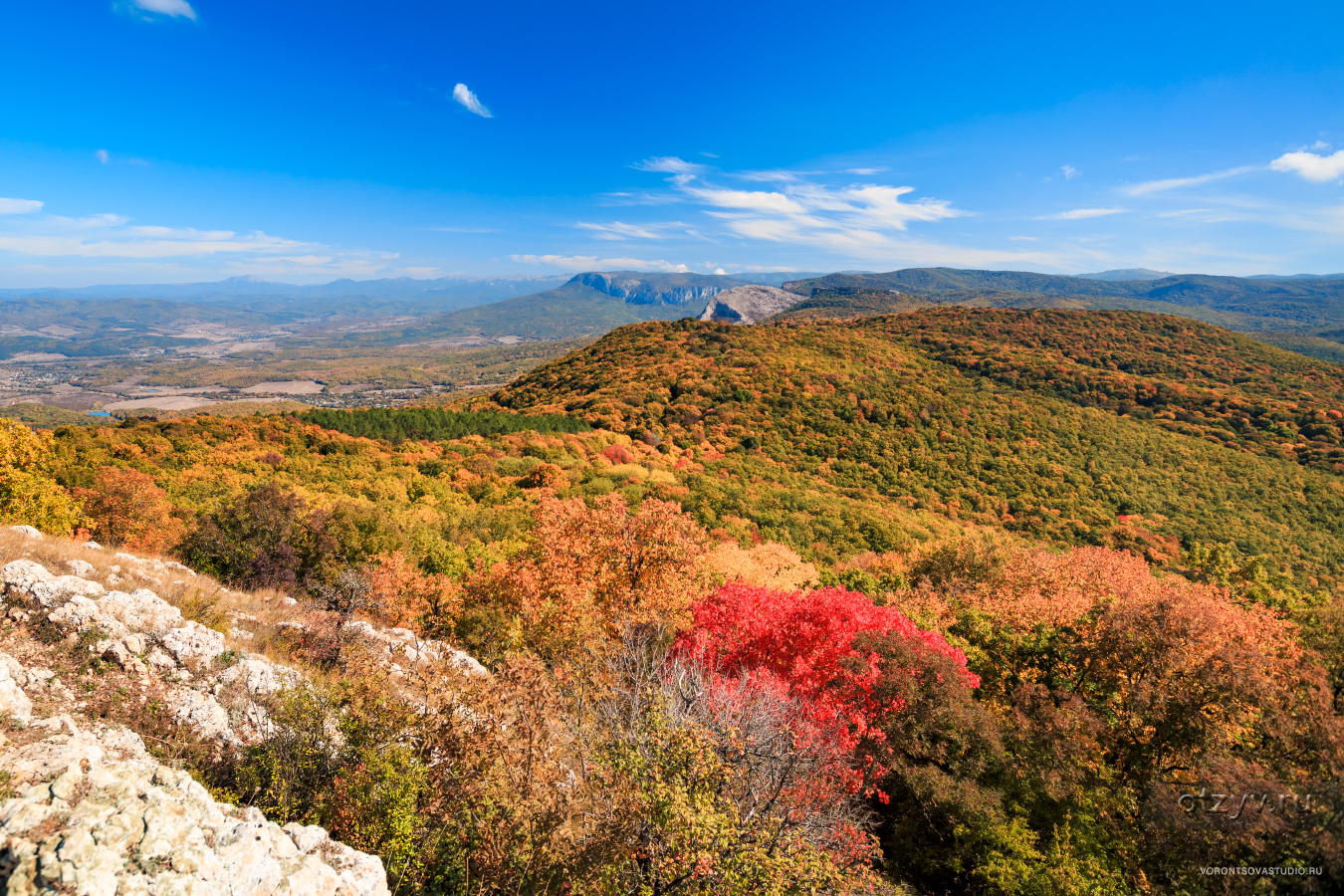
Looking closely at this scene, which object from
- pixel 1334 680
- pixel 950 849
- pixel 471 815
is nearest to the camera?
pixel 471 815

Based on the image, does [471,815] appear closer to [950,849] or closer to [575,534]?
[575,534]

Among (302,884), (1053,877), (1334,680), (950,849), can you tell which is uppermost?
(302,884)

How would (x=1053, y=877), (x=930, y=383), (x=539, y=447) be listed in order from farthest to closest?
(x=930, y=383)
(x=539, y=447)
(x=1053, y=877)

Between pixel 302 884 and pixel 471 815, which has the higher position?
pixel 302 884

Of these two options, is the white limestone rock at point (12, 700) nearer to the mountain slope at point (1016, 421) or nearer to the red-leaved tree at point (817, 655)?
the red-leaved tree at point (817, 655)

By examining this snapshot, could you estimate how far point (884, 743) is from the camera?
1408cm

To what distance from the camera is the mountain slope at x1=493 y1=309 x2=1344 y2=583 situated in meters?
53.6

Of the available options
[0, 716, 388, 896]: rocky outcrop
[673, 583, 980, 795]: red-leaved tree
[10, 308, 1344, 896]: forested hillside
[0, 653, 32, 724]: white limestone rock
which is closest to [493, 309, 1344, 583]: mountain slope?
[10, 308, 1344, 896]: forested hillside

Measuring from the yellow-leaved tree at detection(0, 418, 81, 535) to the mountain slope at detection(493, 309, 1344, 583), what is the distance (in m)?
32.5

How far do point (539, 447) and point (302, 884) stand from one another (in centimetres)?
4391

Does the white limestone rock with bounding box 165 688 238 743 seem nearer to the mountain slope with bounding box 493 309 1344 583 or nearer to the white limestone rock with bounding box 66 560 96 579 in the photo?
the white limestone rock with bounding box 66 560 96 579

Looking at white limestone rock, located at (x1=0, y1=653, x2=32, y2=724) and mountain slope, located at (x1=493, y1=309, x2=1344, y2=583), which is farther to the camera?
mountain slope, located at (x1=493, y1=309, x2=1344, y2=583)

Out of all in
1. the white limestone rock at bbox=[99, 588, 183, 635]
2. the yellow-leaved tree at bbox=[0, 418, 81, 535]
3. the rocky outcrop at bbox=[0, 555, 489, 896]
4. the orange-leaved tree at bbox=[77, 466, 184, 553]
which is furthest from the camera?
the orange-leaved tree at bbox=[77, 466, 184, 553]

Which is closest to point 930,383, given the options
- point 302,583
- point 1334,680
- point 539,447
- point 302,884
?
point 539,447
